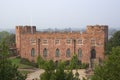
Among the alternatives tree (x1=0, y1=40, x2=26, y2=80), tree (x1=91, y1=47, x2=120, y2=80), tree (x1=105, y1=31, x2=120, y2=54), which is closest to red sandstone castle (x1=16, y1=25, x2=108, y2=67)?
tree (x1=105, y1=31, x2=120, y2=54)

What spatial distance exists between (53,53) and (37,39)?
151 inches

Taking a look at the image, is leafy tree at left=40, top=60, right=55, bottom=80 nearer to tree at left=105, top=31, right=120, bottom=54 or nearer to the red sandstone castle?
tree at left=105, top=31, right=120, bottom=54

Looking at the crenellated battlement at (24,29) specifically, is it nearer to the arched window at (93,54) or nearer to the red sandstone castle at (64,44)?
the red sandstone castle at (64,44)

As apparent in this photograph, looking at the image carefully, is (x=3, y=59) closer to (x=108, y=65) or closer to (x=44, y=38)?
(x=108, y=65)

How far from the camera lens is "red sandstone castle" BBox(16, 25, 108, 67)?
2339 inches

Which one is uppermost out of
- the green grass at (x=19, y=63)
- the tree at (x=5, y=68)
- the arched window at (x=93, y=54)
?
the tree at (x=5, y=68)

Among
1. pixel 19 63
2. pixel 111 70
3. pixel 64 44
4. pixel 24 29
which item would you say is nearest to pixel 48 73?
pixel 111 70

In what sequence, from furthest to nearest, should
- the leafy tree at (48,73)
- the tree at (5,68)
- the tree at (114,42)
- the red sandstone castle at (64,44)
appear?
the red sandstone castle at (64,44) < the tree at (114,42) < the leafy tree at (48,73) < the tree at (5,68)

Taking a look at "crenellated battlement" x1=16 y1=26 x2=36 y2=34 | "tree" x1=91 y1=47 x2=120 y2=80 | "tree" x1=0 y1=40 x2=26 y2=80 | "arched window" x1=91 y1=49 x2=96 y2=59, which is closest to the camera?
"tree" x1=0 y1=40 x2=26 y2=80

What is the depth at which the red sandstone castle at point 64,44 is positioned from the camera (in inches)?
2339

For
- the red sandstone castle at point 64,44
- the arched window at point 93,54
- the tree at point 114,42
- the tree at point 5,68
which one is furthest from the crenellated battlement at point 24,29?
the tree at point 5,68

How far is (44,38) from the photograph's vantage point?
62.2 m

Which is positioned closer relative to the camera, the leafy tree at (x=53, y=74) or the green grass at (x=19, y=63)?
the leafy tree at (x=53, y=74)

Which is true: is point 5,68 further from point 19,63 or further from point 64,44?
point 64,44
